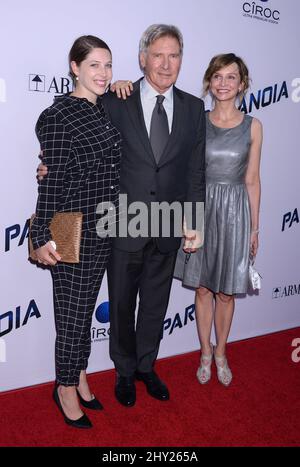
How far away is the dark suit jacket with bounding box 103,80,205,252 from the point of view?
7.62 feet

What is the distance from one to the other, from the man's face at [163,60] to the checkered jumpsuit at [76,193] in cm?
33

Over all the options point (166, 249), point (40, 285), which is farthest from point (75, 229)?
point (40, 285)

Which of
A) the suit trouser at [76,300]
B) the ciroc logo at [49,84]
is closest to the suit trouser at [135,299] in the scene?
the suit trouser at [76,300]

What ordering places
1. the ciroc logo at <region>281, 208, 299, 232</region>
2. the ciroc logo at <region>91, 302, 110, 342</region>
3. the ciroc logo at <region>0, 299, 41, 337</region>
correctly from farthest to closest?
the ciroc logo at <region>281, 208, 299, 232</region>, the ciroc logo at <region>91, 302, 110, 342</region>, the ciroc logo at <region>0, 299, 41, 337</region>

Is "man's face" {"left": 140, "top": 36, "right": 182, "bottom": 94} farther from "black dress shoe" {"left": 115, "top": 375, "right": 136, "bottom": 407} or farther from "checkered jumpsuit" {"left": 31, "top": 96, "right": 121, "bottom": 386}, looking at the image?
"black dress shoe" {"left": 115, "top": 375, "right": 136, "bottom": 407}

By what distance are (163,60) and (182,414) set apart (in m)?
1.90

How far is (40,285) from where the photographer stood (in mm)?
2783

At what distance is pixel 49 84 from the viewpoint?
8.34ft

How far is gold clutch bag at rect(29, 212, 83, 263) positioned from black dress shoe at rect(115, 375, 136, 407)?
1.00 m

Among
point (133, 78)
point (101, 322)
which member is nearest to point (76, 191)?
point (133, 78)

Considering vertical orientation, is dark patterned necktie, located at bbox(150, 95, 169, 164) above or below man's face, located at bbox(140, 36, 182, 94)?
below

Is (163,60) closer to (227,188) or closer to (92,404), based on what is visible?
(227,188)

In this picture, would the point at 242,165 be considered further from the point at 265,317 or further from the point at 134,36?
the point at 265,317

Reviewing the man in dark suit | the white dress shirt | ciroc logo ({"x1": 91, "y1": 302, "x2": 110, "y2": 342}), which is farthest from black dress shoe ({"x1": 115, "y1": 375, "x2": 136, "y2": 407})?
the white dress shirt
